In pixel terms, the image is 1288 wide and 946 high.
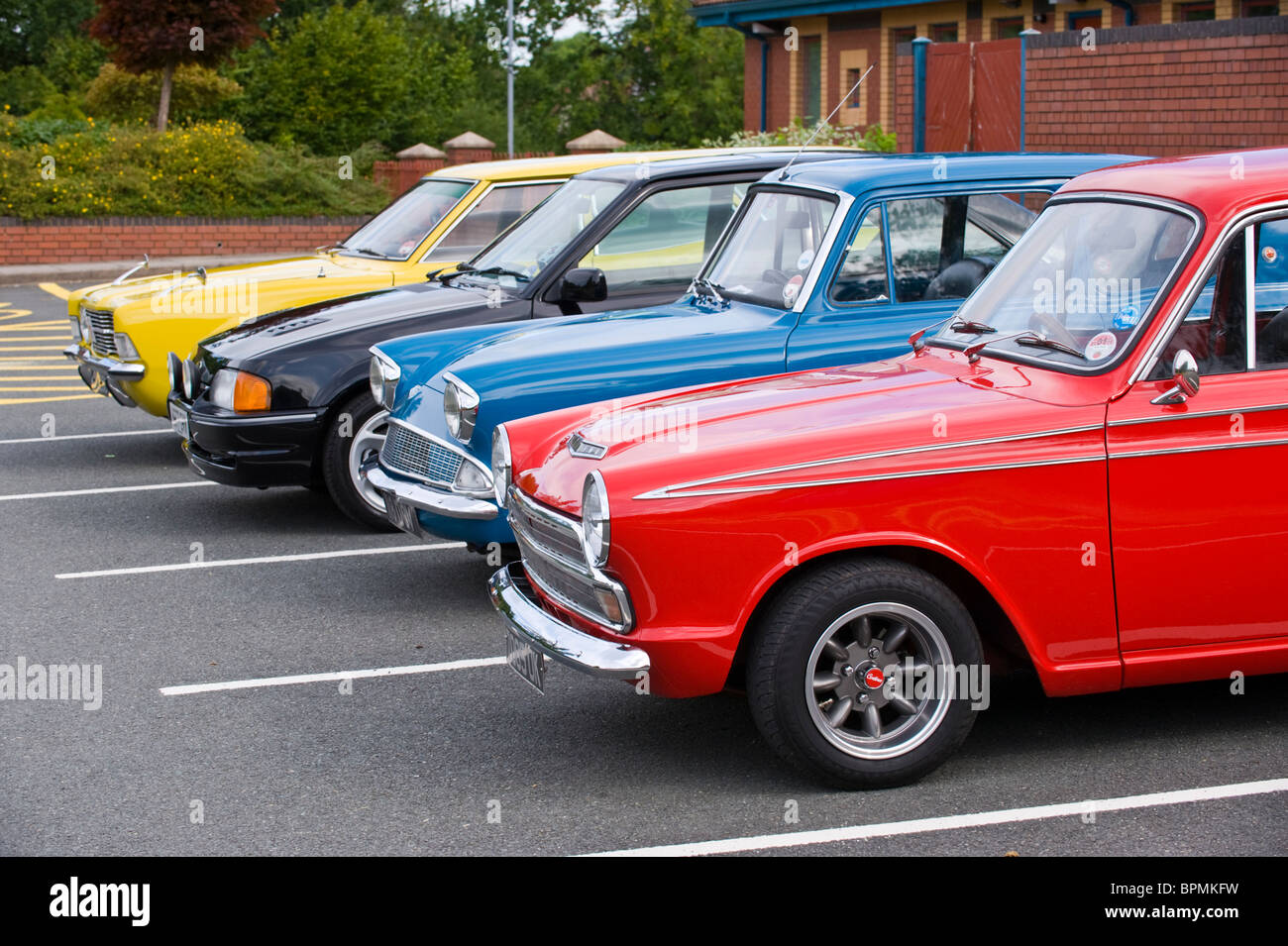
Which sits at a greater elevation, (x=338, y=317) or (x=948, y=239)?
(x=948, y=239)

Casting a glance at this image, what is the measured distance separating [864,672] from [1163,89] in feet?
40.0

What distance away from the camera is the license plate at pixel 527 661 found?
4844mm

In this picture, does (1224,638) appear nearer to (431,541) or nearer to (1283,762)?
(1283,762)

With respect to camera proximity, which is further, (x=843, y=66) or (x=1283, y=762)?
(x=843, y=66)

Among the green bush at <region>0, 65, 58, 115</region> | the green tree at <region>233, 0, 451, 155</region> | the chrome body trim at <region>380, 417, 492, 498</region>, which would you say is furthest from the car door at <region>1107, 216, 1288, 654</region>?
the green bush at <region>0, 65, 58, 115</region>

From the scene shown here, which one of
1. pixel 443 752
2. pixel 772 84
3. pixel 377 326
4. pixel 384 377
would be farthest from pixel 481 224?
pixel 772 84

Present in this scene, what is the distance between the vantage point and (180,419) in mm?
8688

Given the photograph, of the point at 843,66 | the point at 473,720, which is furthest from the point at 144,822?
the point at 843,66

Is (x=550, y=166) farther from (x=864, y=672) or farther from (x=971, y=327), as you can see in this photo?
(x=864, y=672)

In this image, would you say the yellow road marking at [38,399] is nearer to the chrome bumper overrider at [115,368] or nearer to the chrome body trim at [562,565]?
the chrome bumper overrider at [115,368]

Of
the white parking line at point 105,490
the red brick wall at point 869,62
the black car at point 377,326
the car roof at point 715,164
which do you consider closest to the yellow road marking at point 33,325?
the white parking line at point 105,490

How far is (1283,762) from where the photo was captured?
195 inches

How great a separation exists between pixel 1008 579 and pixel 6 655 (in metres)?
4.11

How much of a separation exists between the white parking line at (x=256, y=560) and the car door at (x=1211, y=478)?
4434 millimetres
